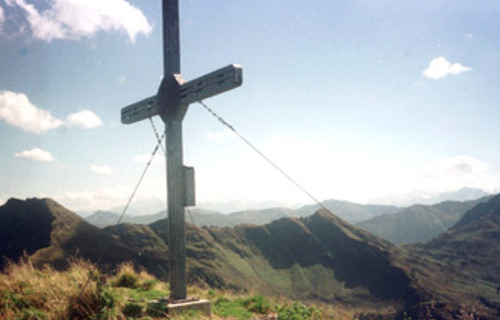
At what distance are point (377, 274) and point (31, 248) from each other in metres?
128

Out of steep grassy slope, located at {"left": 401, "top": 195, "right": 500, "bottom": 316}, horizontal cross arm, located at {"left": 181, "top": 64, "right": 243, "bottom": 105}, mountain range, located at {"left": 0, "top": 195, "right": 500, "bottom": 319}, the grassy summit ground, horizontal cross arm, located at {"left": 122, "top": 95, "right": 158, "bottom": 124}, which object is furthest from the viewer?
steep grassy slope, located at {"left": 401, "top": 195, "right": 500, "bottom": 316}

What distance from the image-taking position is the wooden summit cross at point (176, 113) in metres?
7.04

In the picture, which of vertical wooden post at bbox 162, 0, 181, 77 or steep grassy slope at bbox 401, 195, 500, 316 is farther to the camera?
steep grassy slope at bbox 401, 195, 500, 316

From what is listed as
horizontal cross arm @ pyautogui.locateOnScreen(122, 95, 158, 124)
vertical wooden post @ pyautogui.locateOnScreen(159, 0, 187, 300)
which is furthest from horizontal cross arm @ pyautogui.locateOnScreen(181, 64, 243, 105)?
horizontal cross arm @ pyautogui.locateOnScreen(122, 95, 158, 124)

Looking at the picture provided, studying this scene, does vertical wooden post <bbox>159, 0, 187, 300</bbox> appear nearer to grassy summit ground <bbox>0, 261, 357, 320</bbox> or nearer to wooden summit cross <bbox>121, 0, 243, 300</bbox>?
wooden summit cross <bbox>121, 0, 243, 300</bbox>

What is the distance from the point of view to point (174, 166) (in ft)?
24.4

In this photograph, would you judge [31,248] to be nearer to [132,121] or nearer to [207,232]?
[207,232]

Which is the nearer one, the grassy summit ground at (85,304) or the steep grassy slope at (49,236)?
the grassy summit ground at (85,304)

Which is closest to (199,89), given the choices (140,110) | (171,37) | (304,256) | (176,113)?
(176,113)

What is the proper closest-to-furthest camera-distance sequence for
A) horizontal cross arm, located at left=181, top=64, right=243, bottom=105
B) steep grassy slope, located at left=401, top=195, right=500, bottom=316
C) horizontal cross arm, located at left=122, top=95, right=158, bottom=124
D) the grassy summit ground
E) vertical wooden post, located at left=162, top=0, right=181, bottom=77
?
the grassy summit ground → horizontal cross arm, located at left=181, top=64, right=243, bottom=105 → vertical wooden post, located at left=162, top=0, right=181, bottom=77 → horizontal cross arm, located at left=122, top=95, right=158, bottom=124 → steep grassy slope, located at left=401, top=195, right=500, bottom=316

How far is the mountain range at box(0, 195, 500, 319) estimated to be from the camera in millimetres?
91000

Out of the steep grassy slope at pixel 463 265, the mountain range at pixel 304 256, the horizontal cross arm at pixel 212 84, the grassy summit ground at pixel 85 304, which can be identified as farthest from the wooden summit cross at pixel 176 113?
the steep grassy slope at pixel 463 265

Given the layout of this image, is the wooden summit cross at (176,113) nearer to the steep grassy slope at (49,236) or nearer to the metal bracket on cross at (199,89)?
the metal bracket on cross at (199,89)

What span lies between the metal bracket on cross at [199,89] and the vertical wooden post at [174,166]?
1.20 feet
